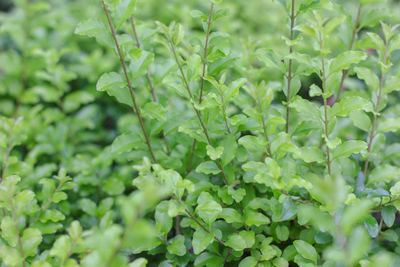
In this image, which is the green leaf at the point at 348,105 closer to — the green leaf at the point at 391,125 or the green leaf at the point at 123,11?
the green leaf at the point at 391,125

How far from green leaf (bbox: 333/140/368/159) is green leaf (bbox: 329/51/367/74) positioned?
20cm

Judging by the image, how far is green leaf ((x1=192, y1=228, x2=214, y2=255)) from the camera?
3.07 feet

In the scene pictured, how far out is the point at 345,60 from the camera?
36.4 inches

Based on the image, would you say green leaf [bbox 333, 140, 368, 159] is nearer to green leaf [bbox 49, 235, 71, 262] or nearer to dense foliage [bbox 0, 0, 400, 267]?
dense foliage [bbox 0, 0, 400, 267]

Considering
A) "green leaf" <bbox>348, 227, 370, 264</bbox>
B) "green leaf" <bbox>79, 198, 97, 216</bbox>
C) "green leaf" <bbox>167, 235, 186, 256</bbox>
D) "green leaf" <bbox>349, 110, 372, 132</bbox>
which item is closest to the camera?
"green leaf" <bbox>348, 227, 370, 264</bbox>

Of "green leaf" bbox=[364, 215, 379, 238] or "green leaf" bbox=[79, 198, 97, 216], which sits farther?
"green leaf" bbox=[79, 198, 97, 216]

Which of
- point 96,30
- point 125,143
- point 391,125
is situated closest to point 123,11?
point 96,30

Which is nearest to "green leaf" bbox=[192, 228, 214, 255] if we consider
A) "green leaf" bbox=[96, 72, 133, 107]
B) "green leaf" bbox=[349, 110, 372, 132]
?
"green leaf" bbox=[96, 72, 133, 107]

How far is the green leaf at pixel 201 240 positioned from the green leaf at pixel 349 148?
1.36 ft

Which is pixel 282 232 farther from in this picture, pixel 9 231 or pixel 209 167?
pixel 9 231

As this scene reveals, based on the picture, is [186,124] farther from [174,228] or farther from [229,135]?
[174,228]

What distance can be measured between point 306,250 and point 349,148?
30 cm

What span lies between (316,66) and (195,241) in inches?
22.5

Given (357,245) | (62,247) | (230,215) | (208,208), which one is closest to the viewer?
(357,245)
